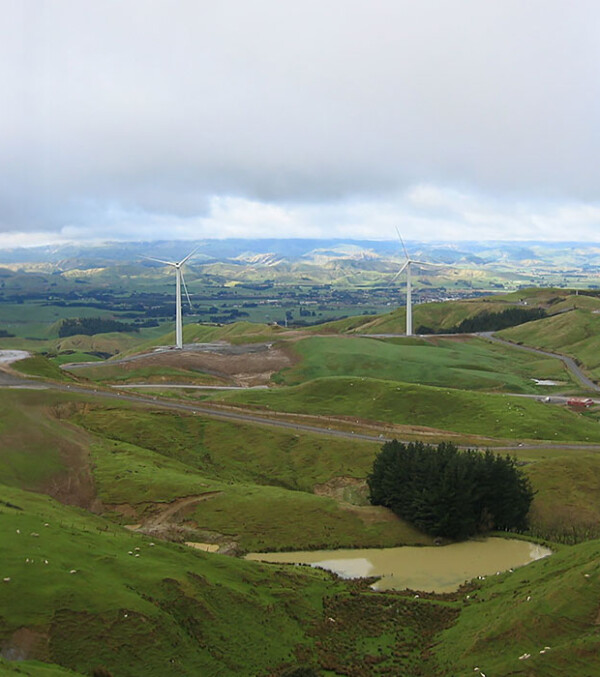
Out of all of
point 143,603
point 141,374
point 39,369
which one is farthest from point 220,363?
point 143,603

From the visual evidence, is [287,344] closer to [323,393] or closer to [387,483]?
[323,393]

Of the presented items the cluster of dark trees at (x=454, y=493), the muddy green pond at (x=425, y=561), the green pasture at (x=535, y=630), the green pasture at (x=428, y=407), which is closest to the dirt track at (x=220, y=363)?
the green pasture at (x=428, y=407)

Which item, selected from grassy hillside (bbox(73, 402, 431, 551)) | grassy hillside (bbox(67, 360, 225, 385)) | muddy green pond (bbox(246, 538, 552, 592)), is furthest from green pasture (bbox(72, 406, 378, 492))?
grassy hillside (bbox(67, 360, 225, 385))

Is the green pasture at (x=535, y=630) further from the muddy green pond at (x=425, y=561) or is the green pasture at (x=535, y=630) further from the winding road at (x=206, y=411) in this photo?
the winding road at (x=206, y=411)

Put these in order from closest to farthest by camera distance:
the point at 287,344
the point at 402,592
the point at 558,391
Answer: the point at 402,592, the point at 558,391, the point at 287,344

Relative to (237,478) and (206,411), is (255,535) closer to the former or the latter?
(237,478)

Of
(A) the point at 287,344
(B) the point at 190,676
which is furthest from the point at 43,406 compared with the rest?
(A) the point at 287,344
